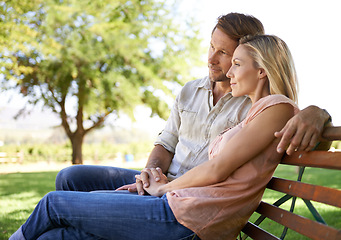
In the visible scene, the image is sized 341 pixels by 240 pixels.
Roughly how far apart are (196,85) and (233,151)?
1224 millimetres

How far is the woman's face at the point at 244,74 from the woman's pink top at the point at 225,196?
0.30 m

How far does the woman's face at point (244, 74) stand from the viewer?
6.68 feet

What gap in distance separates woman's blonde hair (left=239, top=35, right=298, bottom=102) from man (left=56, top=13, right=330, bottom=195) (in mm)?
503

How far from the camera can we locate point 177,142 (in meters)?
2.93

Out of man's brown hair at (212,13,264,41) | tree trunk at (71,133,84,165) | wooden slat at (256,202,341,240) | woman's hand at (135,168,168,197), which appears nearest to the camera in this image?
wooden slat at (256,202,341,240)

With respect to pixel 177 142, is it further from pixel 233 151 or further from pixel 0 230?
pixel 0 230

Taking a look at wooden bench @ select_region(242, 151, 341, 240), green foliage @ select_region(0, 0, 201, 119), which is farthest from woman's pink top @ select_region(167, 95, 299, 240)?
green foliage @ select_region(0, 0, 201, 119)

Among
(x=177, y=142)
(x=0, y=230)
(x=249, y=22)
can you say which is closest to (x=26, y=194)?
(x=0, y=230)

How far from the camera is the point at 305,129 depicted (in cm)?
149

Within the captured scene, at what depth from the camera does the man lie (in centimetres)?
254

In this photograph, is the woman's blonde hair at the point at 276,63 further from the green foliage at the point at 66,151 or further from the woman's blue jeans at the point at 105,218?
the green foliage at the point at 66,151

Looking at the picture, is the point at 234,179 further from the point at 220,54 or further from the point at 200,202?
the point at 220,54

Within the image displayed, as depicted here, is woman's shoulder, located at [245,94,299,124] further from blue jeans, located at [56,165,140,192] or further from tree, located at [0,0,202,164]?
tree, located at [0,0,202,164]

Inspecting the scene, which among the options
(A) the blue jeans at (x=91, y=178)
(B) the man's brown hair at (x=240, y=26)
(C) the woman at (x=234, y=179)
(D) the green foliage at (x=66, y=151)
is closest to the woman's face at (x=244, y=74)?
(C) the woman at (x=234, y=179)
